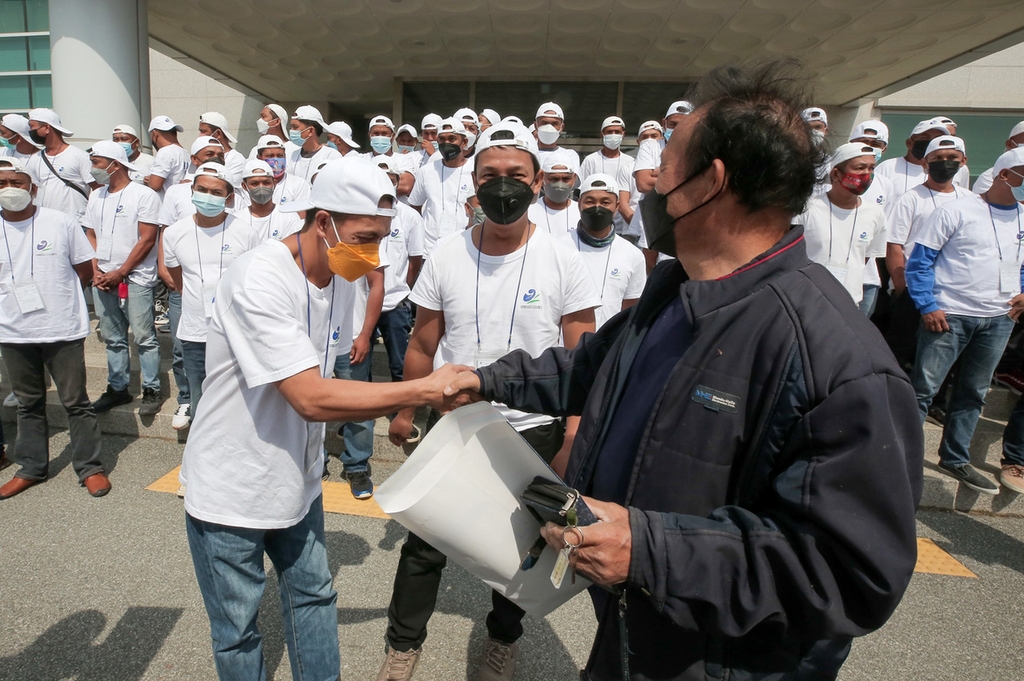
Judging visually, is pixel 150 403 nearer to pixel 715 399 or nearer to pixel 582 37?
pixel 715 399

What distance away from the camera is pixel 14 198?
4.09 meters

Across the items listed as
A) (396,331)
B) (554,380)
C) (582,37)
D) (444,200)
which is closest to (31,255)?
(396,331)

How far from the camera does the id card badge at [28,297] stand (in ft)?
13.6

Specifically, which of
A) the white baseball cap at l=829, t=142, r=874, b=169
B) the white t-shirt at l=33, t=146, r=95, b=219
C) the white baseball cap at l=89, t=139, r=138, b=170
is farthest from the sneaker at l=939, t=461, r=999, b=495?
the white t-shirt at l=33, t=146, r=95, b=219

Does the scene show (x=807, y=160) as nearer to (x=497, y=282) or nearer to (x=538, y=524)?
(x=538, y=524)

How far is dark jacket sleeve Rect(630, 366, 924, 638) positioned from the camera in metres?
1.07

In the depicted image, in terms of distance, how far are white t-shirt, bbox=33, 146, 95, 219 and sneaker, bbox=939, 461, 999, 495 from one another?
26.9 ft

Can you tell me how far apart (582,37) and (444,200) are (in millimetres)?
6958

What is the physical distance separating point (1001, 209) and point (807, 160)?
14.1ft

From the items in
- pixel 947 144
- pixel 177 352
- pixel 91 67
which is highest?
pixel 91 67

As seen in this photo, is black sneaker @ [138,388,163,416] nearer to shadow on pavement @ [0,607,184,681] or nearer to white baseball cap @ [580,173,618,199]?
shadow on pavement @ [0,607,184,681]

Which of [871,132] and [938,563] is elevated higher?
[871,132]

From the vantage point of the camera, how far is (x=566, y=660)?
2.83 m

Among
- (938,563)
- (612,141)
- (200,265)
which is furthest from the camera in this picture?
(612,141)
